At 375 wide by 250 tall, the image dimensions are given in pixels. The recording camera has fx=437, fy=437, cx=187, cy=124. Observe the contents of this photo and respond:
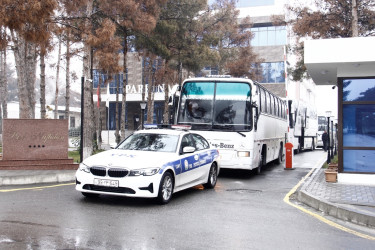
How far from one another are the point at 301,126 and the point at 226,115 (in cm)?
1963

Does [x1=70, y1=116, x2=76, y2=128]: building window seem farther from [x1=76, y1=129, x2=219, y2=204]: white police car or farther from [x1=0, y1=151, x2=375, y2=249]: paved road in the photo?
[x1=76, y1=129, x2=219, y2=204]: white police car

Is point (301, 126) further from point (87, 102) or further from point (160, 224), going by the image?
point (160, 224)

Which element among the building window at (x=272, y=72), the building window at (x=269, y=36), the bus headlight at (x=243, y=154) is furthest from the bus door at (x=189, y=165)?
the building window at (x=269, y=36)

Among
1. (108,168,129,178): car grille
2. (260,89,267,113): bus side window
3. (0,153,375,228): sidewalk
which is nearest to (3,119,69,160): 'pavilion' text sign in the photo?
(0,153,375,228): sidewalk

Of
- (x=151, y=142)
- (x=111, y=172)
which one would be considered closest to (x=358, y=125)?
(x=151, y=142)

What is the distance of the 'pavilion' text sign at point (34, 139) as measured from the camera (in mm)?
12914

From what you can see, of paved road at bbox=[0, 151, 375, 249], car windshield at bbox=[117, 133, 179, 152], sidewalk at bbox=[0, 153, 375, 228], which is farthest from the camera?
car windshield at bbox=[117, 133, 179, 152]

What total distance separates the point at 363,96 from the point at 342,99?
0.57 metres

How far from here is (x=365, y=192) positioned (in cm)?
1073

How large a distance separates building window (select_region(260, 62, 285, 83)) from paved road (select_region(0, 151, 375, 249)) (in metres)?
40.0

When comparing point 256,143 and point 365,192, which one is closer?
point 365,192

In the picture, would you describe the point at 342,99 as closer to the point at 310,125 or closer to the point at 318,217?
the point at 318,217

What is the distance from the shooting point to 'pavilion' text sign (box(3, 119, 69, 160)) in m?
12.9

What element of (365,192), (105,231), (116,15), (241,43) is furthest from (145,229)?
(241,43)
